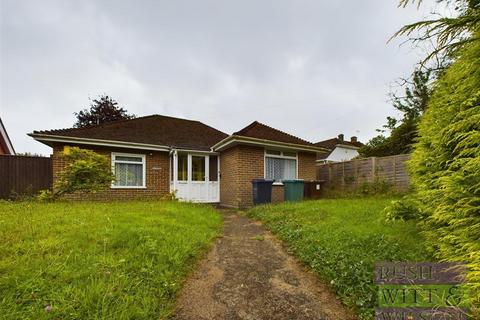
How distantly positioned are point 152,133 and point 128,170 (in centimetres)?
251

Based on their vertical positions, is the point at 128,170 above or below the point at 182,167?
below

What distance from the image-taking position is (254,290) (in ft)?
9.22

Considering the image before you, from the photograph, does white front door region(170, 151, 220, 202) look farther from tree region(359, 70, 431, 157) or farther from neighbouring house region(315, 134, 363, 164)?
neighbouring house region(315, 134, 363, 164)

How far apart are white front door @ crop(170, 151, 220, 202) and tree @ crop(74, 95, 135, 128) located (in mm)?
12672

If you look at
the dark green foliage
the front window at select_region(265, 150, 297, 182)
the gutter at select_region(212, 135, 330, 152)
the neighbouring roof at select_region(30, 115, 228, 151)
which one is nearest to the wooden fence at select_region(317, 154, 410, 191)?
the gutter at select_region(212, 135, 330, 152)

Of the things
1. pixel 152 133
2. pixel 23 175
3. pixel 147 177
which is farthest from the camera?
pixel 152 133

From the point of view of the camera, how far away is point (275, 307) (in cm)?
249

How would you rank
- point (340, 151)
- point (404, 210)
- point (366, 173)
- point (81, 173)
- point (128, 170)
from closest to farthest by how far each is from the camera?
point (404, 210) < point (81, 173) < point (128, 170) < point (366, 173) < point (340, 151)

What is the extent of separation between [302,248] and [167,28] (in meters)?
9.18

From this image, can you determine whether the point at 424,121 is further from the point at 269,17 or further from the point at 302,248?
the point at 269,17

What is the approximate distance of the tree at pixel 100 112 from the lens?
20.3 meters

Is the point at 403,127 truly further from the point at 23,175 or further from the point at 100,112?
the point at 100,112

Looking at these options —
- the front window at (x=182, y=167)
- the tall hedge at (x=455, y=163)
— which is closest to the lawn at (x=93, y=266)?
the tall hedge at (x=455, y=163)

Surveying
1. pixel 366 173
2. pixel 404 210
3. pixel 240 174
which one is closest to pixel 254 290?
pixel 404 210
